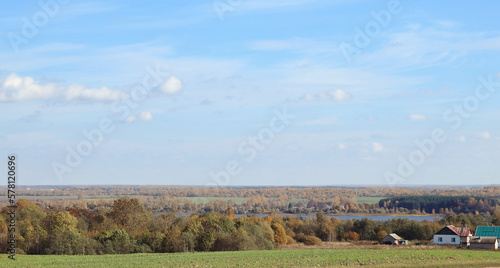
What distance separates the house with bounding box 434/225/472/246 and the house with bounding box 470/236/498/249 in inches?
139

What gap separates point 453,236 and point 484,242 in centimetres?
765

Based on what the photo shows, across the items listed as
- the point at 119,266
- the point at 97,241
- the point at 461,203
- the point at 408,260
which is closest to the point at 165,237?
the point at 97,241

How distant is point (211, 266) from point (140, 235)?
2405cm

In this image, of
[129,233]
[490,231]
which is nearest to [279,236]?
[129,233]

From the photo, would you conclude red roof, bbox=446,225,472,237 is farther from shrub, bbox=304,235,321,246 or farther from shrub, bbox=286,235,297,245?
shrub, bbox=286,235,297,245

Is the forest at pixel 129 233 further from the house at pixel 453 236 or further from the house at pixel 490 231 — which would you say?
the house at pixel 490 231

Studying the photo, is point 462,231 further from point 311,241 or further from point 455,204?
point 455,204

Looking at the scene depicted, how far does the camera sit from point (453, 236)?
74.1 meters

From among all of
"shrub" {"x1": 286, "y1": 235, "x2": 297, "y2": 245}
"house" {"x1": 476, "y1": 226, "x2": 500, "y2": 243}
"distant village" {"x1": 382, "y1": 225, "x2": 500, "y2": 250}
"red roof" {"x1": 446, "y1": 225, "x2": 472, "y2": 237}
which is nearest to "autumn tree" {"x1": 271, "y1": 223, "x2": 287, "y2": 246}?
"shrub" {"x1": 286, "y1": 235, "x2": 297, "y2": 245}

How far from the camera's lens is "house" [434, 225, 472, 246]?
73044 millimetres

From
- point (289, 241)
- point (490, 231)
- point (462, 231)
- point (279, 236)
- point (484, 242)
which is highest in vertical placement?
point (490, 231)

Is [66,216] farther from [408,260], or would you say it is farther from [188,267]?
[408,260]

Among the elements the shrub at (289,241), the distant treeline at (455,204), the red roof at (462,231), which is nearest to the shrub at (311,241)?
the shrub at (289,241)

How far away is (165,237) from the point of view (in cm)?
5734
